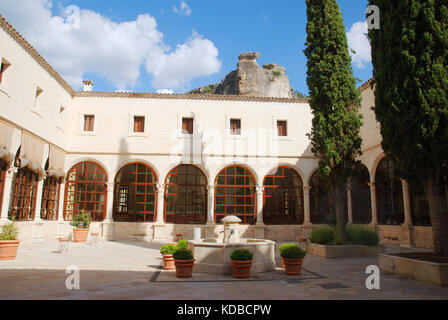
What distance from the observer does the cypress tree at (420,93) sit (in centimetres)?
646

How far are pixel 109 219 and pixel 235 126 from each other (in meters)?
7.58

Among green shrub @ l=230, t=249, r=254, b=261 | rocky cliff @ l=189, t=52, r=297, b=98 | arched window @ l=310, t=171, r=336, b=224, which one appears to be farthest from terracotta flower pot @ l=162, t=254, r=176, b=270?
rocky cliff @ l=189, t=52, r=297, b=98

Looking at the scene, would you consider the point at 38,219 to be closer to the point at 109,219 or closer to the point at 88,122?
the point at 109,219

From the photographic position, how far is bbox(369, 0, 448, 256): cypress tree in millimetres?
6457

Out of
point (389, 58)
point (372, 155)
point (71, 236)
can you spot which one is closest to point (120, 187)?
point (71, 236)

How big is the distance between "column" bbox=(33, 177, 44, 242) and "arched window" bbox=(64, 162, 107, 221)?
7.32ft

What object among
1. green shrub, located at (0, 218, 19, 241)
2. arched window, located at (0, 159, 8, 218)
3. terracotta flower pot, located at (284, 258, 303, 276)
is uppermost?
arched window, located at (0, 159, 8, 218)

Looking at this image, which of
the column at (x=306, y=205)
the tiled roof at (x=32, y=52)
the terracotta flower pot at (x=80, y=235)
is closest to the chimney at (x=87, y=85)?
the tiled roof at (x=32, y=52)

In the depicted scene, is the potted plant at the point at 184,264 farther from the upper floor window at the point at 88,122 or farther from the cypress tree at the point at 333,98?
the upper floor window at the point at 88,122

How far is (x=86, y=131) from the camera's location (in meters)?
16.1

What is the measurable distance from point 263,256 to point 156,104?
1102cm

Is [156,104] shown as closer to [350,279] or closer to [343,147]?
[343,147]

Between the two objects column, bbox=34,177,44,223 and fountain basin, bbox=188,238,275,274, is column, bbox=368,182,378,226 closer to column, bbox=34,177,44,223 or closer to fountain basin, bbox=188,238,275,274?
fountain basin, bbox=188,238,275,274
